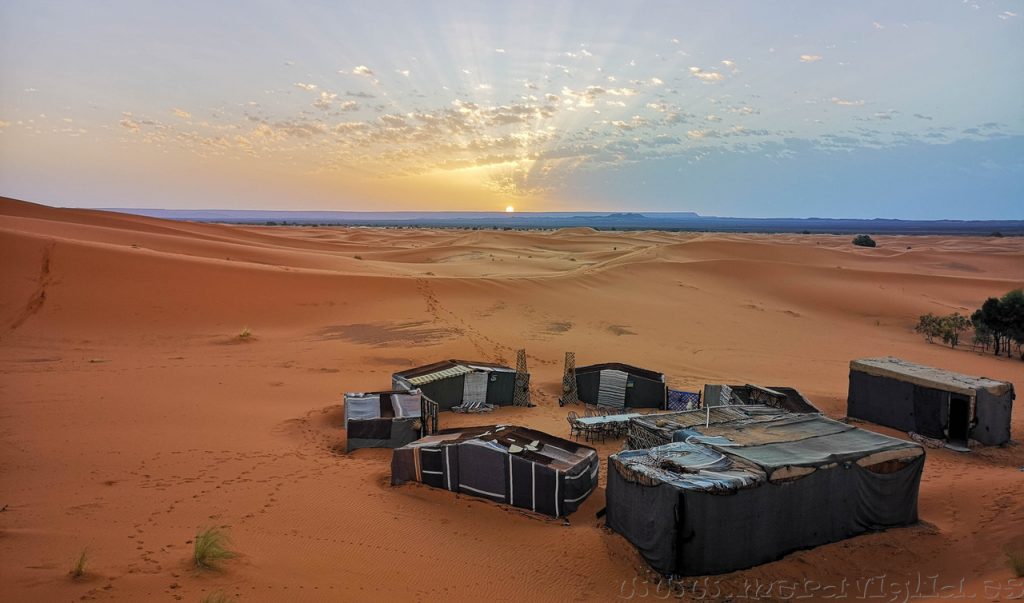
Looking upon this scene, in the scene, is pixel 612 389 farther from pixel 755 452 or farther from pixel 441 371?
pixel 755 452

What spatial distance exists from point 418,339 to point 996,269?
54741mm

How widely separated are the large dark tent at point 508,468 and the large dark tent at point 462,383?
453cm

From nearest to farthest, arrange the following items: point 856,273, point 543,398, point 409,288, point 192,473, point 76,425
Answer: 1. point 192,473
2. point 76,425
3. point 543,398
4. point 409,288
5. point 856,273

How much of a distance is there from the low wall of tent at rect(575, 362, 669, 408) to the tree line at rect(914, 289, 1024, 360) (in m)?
17.3

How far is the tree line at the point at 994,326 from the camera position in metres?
23.4

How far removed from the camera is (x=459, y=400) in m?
15.6

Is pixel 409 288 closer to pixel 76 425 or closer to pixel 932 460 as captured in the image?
pixel 76 425

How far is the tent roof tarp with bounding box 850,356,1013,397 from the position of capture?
13.0 metres

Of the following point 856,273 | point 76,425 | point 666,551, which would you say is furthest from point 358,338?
point 856,273

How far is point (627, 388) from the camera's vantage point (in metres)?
16.2

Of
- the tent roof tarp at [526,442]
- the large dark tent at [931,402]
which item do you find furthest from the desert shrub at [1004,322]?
the tent roof tarp at [526,442]

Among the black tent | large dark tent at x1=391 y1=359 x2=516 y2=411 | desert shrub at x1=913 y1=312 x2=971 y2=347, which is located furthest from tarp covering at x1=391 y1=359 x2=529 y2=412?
desert shrub at x1=913 y1=312 x2=971 y2=347

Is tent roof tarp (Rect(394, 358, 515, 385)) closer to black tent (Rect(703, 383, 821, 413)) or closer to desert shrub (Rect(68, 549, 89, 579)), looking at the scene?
black tent (Rect(703, 383, 821, 413))

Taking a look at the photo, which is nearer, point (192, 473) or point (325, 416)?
point (192, 473)
